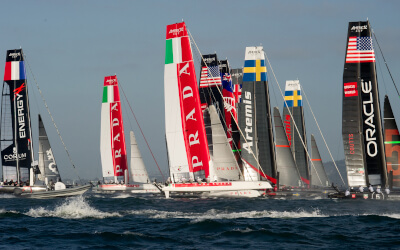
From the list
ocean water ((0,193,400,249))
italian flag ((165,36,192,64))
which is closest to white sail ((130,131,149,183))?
italian flag ((165,36,192,64))

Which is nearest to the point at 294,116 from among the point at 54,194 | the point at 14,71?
the point at 54,194

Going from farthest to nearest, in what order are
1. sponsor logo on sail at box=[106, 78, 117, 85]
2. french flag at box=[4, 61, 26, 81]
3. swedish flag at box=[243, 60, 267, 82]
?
sponsor logo on sail at box=[106, 78, 117, 85]
french flag at box=[4, 61, 26, 81]
swedish flag at box=[243, 60, 267, 82]

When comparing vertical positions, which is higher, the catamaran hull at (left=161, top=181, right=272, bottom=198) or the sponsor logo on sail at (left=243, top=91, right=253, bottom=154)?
the sponsor logo on sail at (left=243, top=91, right=253, bottom=154)

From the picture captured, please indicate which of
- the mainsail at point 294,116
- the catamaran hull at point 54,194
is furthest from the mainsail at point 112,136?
the mainsail at point 294,116

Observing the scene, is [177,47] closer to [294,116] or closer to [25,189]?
[25,189]

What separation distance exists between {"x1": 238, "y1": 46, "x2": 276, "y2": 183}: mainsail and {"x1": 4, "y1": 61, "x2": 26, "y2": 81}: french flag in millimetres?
21728

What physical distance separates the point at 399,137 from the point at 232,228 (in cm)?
2147

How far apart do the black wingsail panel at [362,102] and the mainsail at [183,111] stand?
1015cm

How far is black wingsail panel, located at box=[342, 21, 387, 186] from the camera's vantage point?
43094 millimetres

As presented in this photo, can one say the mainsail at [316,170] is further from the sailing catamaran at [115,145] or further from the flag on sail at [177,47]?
the flag on sail at [177,47]

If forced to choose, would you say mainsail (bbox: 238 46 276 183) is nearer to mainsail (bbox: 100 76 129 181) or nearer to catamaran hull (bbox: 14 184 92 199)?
catamaran hull (bbox: 14 184 92 199)

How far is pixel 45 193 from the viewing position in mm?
51875

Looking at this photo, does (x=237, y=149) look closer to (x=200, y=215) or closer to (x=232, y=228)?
(x=200, y=215)

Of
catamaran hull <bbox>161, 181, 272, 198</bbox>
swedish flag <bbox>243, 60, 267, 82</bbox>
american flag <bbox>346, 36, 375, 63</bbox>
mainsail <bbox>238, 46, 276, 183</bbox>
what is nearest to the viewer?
catamaran hull <bbox>161, 181, 272, 198</bbox>
